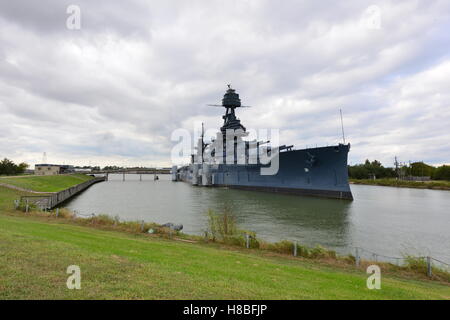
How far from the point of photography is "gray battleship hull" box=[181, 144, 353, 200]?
3684 cm

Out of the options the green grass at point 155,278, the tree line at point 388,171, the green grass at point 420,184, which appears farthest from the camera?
the tree line at point 388,171

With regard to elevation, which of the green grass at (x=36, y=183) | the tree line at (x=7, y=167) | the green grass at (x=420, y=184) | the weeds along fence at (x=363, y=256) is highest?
the tree line at (x=7, y=167)

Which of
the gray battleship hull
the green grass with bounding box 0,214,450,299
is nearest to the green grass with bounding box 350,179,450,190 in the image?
the gray battleship hull

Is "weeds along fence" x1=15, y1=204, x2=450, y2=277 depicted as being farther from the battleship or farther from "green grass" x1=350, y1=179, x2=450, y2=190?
"green grass" x1=350, y1=179, x2=450, y2=190

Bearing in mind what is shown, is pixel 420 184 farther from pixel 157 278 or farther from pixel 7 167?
pixel 7 167

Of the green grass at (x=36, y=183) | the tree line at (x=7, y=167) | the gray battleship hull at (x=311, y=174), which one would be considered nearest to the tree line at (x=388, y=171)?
the gray battleship hull at (x=311, y=174)

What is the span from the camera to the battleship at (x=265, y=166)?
1475 inches

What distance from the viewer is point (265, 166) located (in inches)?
1953

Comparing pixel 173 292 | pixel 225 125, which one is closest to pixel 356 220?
pixel 173 292

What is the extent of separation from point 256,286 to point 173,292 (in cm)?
207

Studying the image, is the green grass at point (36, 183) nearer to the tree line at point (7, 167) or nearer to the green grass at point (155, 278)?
the tree line at point (7, 167)

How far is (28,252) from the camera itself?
23.4 ft

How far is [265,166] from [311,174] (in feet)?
35.2
